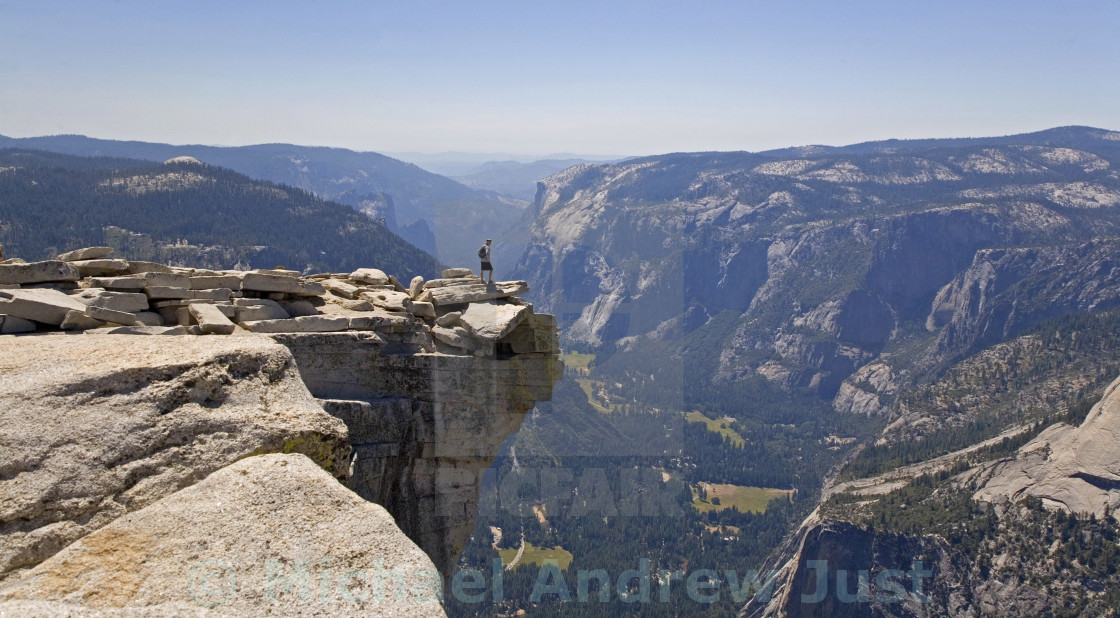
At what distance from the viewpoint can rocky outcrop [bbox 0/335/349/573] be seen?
11.2 metres

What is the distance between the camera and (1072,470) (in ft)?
393

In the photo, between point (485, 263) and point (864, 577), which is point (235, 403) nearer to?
point (485, 263)

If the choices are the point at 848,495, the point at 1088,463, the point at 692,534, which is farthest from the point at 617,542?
the point at 1088,463

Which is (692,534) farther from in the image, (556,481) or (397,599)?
(397,599)

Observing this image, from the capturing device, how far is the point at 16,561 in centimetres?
1065

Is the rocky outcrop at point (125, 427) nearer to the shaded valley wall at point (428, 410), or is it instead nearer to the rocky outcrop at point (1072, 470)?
the shaded valley wall at point (428, 410)

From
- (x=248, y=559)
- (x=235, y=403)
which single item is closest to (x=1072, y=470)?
(x=235, y=403)

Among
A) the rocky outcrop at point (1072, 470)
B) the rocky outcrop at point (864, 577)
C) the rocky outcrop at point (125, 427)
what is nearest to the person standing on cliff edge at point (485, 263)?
the rocky outcrop at point (125, 427)

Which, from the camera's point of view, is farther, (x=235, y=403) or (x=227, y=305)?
(x=227, y=305)

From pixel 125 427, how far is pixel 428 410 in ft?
30.9

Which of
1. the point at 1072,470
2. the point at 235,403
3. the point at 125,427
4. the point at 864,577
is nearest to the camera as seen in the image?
the point at 125,427

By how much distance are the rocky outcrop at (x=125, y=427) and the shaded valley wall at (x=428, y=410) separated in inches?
178

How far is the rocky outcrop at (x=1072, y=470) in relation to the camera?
377ft

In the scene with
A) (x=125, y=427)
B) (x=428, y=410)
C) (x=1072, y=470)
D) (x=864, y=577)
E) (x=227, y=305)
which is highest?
(x=227, y=305)
